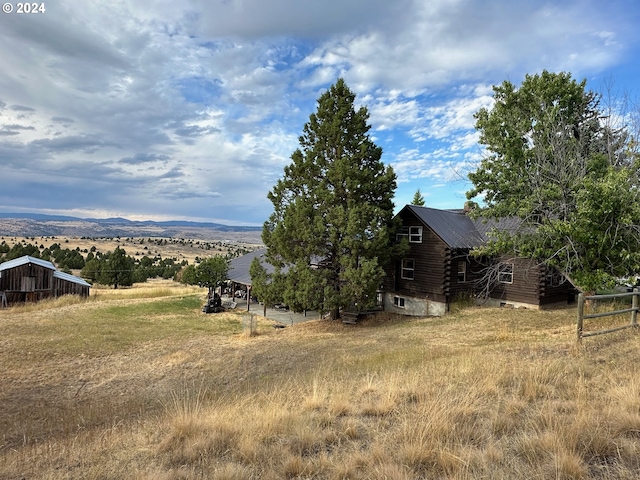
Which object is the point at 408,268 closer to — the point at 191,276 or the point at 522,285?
the point at 522,285

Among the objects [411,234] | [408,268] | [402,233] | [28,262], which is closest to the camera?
[411,234]

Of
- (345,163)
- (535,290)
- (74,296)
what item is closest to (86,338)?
(345,163)

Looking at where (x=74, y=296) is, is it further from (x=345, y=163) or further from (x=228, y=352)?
(x=345, y=163)

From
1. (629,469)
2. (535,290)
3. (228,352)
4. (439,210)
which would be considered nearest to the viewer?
(629,469)

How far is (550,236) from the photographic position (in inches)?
584

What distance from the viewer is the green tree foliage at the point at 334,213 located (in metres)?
19.4

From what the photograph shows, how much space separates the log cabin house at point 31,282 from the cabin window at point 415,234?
30.8 m

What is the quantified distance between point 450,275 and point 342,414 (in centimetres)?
1929

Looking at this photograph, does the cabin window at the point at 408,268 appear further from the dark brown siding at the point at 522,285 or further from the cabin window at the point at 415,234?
the dark brown siding at the point at 522,285

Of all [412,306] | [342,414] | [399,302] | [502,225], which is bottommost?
[412,306]

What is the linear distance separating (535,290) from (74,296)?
37.0 m

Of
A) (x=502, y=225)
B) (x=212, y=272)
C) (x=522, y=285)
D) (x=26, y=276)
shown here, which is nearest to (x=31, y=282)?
(x=26, y=276)

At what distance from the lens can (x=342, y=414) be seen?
5.81 m

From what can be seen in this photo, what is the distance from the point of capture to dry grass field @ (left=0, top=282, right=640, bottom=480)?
13.3 ft
